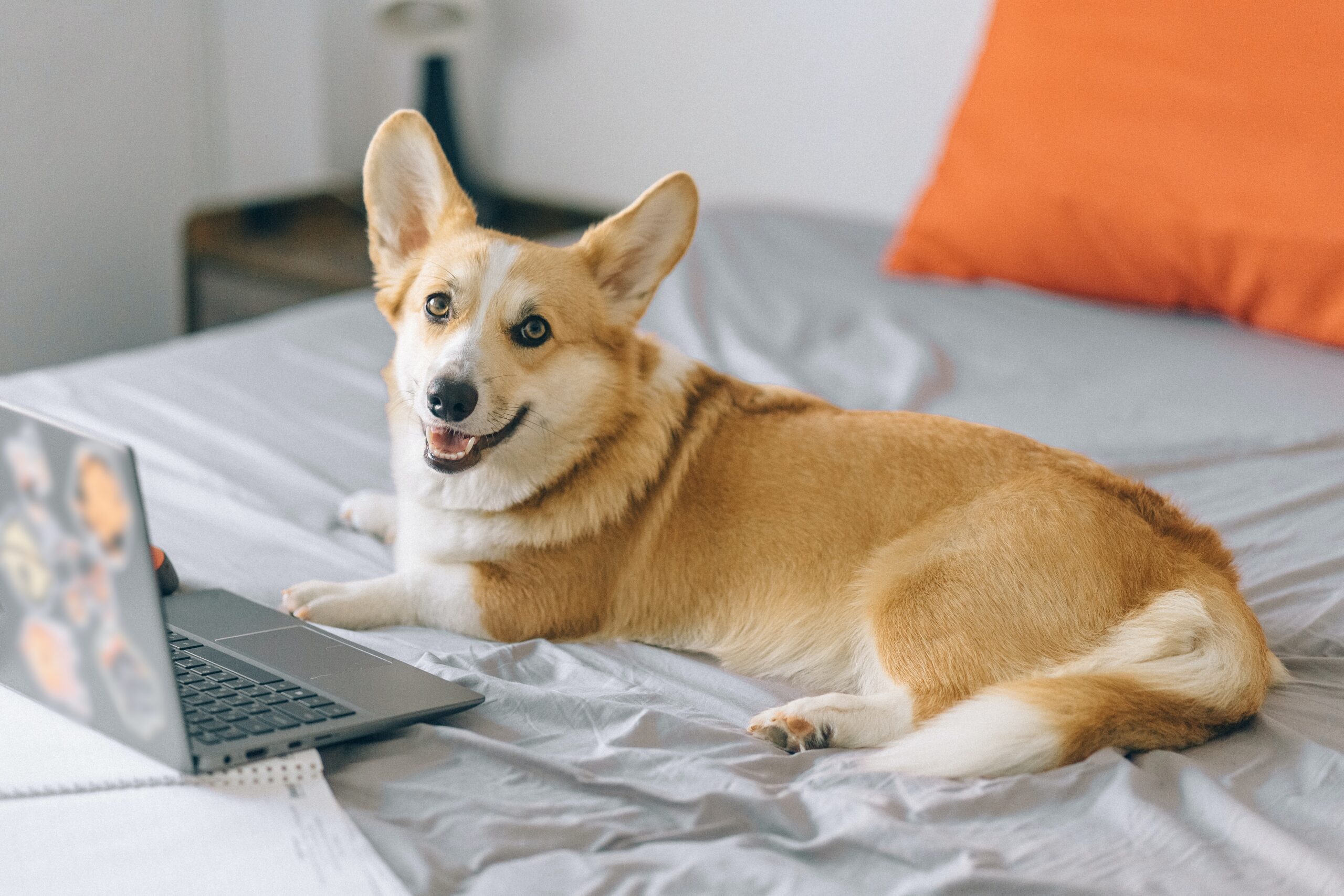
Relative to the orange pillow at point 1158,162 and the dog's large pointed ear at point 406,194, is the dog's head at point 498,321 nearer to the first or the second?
the dog's large pointed ear at point 406,194

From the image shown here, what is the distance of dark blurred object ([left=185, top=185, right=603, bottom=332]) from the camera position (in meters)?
3.12

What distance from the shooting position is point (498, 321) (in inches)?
55.5

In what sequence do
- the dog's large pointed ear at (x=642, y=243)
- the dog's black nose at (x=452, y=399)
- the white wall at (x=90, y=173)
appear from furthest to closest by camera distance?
1. the white wall at (x=90, y=173)
2. the dog's large pointed ear at (x=642, y=243)
3. the dog's black nose at (x=452, y=399)

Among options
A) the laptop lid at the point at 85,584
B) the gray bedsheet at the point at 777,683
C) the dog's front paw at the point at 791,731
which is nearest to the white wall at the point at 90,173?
the gray bedsheet at the point at 777,683

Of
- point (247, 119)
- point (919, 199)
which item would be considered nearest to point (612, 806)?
point (919, 199)

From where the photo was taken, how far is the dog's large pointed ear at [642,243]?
1458 mm

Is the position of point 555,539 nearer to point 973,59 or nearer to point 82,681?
point 82,681

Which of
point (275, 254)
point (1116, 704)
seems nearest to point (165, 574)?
point (1116, 704)

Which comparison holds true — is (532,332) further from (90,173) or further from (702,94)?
(90,173)

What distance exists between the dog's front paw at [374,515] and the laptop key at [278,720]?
57 centimetres

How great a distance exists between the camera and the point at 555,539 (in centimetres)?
146

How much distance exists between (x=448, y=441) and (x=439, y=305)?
17 cm

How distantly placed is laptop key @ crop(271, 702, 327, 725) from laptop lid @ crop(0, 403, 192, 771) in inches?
4.5

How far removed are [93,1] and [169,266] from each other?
78 centimetres
